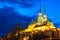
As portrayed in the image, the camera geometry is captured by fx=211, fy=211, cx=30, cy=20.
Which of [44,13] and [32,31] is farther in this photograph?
[44,13]

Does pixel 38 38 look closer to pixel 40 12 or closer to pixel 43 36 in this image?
pixel 43 36

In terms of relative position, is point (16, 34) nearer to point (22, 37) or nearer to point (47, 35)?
point (22, 37)

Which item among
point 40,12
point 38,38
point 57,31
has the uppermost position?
point 40,12

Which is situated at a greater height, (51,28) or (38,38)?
(51,28)

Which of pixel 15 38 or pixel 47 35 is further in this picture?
pixel 15 38

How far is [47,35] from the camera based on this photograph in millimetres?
46031

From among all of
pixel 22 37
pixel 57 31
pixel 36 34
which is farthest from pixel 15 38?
pixel 57 31

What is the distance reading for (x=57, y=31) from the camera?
48469 millimetres

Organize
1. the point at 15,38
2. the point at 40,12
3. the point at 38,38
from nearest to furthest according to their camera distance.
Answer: the point at 38,38
the point at 15,38
the point at 40,12

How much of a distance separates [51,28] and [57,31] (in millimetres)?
2037

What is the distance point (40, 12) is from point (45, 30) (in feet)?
32.1

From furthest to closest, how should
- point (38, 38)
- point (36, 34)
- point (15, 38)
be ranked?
point (15, 38) → point (36, 34) → point (38, 38)

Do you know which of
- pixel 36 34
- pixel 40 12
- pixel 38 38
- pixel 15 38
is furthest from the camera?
pixel 40 12

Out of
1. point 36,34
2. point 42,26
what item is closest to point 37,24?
point 42,26
